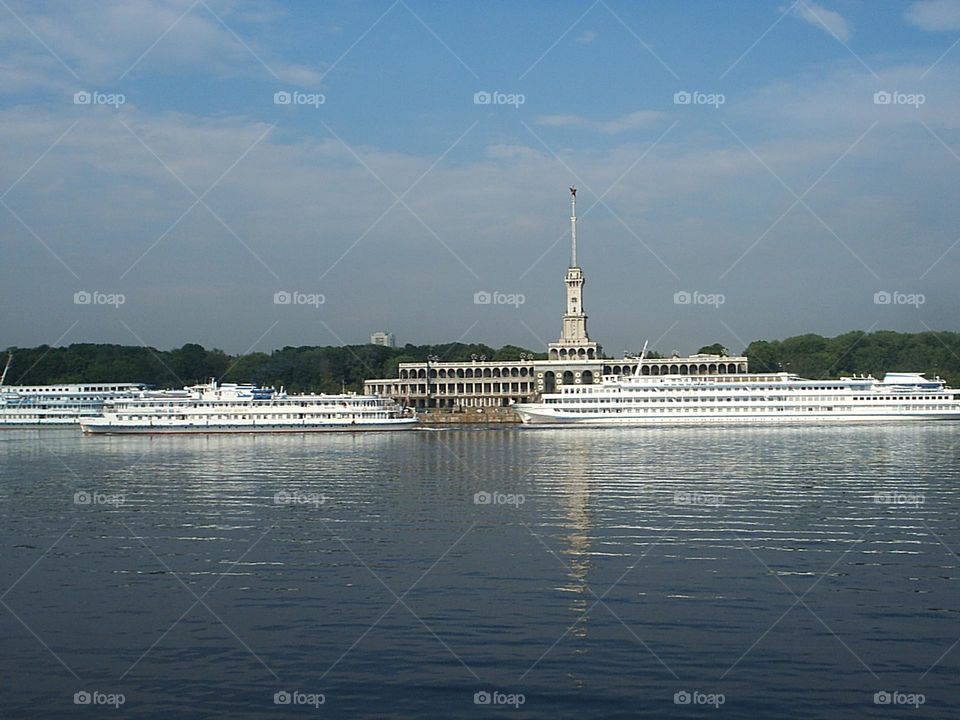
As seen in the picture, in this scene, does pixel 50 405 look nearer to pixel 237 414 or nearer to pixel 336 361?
pixel 237 414

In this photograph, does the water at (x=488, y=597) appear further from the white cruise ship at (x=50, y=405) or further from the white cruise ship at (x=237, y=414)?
the white cruise ship at (x=50, y=405)

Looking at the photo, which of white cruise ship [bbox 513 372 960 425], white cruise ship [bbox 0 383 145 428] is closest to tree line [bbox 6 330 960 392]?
white cruise ship [bbox 0 383 145 428]

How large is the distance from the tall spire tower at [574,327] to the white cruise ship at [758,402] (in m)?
51.1

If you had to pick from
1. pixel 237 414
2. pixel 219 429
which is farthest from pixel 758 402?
pixel 219 429

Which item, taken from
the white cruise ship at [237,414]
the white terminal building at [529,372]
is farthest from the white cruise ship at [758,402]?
the white terminal building at [529,372]

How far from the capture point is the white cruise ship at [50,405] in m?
129

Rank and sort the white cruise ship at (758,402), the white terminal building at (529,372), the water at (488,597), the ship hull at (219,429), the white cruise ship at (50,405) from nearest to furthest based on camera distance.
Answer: the water at (488,597) → the ship hull at (219,429) → the white cruise ship at (758,402) → the white cruise ship at (50,405) → the white terminal building at (529,372)

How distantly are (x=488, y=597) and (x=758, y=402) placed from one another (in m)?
92.7

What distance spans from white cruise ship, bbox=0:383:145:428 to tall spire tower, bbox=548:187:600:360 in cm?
6770

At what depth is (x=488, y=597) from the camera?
24781 millimetres

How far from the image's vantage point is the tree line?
172250 mm

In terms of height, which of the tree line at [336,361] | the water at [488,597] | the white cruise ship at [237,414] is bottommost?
the water at [488,597]

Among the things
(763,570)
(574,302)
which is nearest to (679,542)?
(763,570)

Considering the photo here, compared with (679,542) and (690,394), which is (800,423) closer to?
(690,394)
